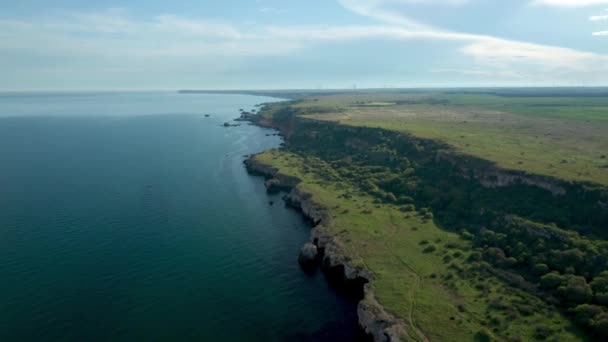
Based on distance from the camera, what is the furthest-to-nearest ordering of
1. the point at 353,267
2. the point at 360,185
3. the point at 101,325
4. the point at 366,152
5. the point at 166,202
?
1. the point at 366,152
2. the point at 360,185
3. the point at 166,202
4. the point at 353,267
5. the point at 101,325

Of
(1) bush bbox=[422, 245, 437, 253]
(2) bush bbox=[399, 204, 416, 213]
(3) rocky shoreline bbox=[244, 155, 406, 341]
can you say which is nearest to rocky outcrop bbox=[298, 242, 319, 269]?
(3) rocky shoreline bbox=[244, 155, 406, 341]

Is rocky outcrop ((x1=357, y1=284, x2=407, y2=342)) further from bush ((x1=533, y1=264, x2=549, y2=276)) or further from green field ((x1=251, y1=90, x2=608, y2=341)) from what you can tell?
bush ((x1=533, y1=264, x2=549, y2=276))

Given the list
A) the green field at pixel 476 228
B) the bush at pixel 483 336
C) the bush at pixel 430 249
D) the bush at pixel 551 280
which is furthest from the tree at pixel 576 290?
the bush at pixel 430 249

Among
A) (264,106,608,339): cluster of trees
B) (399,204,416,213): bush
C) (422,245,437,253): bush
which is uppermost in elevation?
(264,106,608,339): cluster of trees

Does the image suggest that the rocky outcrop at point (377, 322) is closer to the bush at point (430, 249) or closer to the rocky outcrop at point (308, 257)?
the rocky outcrop at point (308, 257)

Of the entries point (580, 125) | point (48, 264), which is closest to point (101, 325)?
point (48, 264)

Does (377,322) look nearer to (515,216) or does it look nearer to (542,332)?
(542,332)

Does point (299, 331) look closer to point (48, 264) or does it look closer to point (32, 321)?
point (32, 321)
